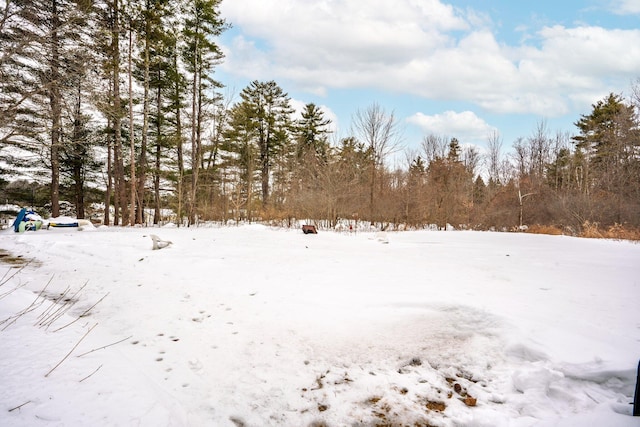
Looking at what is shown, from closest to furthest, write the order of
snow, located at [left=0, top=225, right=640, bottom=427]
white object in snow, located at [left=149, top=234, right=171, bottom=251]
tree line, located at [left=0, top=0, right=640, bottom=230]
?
snow, located at [left=0, top=225, right=640, bottom=427], white object in snow, located at [left=149, top=234, right=171, bottom=251], tree line, located at [left=0, top=0, right=640, bottom=230]

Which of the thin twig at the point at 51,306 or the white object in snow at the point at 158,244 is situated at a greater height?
the white object in snow at the point at 158,244

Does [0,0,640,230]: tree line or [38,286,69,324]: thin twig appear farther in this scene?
[0,0,640,230]: tree line

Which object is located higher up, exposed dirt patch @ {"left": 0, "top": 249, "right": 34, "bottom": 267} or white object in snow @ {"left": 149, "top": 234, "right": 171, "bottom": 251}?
white object in snow @ {"left": 149, "top": 234, "right": 171, "bottom": 251}

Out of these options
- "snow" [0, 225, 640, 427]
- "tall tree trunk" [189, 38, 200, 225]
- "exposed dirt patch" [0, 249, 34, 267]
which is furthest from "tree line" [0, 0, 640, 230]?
"snow" [0, 225, 640, 427]

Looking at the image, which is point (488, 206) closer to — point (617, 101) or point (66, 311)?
point (617, 101)

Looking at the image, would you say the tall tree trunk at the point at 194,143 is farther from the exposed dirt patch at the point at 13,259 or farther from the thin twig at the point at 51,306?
the thin twig at the point at 51,306

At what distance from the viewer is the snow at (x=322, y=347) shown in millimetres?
1825

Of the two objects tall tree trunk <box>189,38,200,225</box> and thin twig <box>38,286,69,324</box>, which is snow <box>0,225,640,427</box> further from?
tall tree trunk <box>189,38,200,225</box>

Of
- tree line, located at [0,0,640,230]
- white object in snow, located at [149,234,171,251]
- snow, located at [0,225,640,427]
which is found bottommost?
snow, located at [0,225,640,427]

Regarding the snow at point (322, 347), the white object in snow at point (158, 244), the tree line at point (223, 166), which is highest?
the tree line at point (223, 166)

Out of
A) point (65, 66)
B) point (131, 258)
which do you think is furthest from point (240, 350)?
point (65, 66)

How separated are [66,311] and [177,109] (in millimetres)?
19036

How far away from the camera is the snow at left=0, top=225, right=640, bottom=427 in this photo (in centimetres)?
183

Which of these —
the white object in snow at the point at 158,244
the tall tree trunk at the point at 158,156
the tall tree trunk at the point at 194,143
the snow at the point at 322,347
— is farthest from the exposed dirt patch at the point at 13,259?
the tall tree trunk at the point at 158,156
